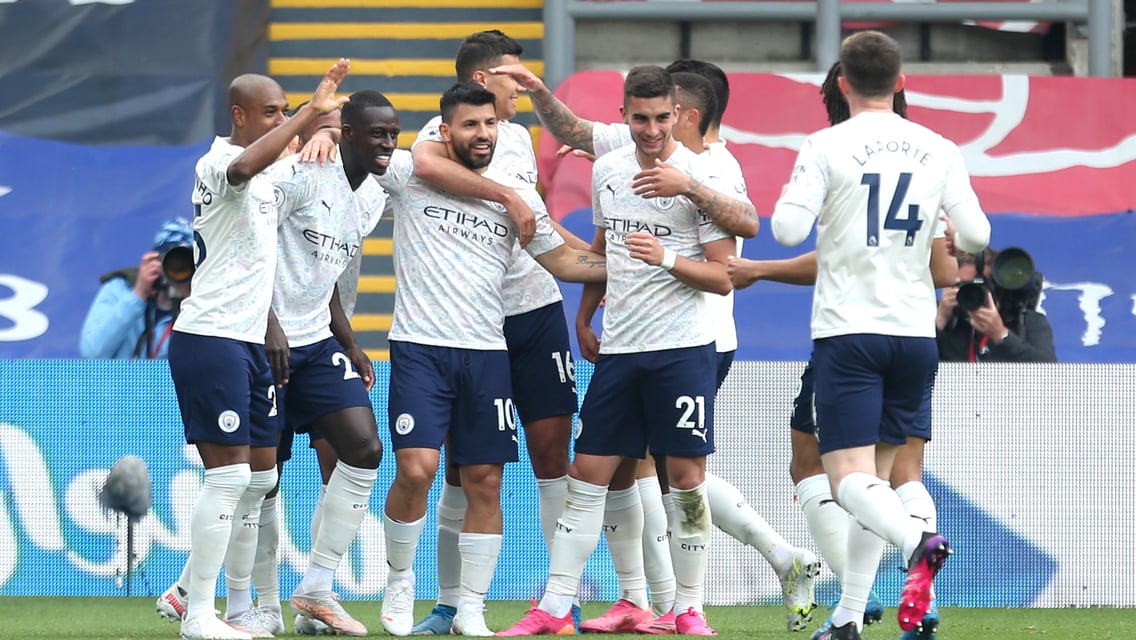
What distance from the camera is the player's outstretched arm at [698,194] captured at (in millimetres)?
5855

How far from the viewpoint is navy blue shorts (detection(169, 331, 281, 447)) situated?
5602 mm

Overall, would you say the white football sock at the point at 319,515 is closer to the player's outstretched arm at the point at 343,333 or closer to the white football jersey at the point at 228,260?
the player's outstretched arm at the point at 343,333

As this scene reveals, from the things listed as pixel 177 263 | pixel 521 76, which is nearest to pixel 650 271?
pixel 521 76

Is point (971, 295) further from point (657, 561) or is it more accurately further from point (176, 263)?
point (176, 263)

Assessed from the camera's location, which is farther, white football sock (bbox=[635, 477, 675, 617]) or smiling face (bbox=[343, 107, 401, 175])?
white football sock (bbox=[635, 477, 675, 617])

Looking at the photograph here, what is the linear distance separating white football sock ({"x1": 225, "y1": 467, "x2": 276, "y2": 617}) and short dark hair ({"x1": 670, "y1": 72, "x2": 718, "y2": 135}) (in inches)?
81.8

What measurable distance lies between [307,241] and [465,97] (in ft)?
2.57

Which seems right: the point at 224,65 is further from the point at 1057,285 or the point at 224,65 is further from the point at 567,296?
the point at 1057,285

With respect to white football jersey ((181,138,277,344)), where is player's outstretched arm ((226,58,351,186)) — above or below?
above

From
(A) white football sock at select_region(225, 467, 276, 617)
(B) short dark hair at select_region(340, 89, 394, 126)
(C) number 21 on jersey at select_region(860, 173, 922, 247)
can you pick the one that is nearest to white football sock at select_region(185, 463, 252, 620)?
(A) white football sock at select_region(225, 467, 276, 617)

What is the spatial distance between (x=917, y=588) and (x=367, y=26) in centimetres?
792

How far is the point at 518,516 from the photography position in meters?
8.01

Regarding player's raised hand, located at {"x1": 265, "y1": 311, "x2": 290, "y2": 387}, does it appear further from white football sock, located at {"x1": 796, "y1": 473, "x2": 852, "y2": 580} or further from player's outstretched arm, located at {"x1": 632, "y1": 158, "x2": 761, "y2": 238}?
white football sock, located at {"x1": 796, "y1": 473, "x2": 852, "y2": 580}

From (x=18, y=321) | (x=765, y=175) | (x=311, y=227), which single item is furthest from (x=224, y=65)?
(x=311, y=227)
